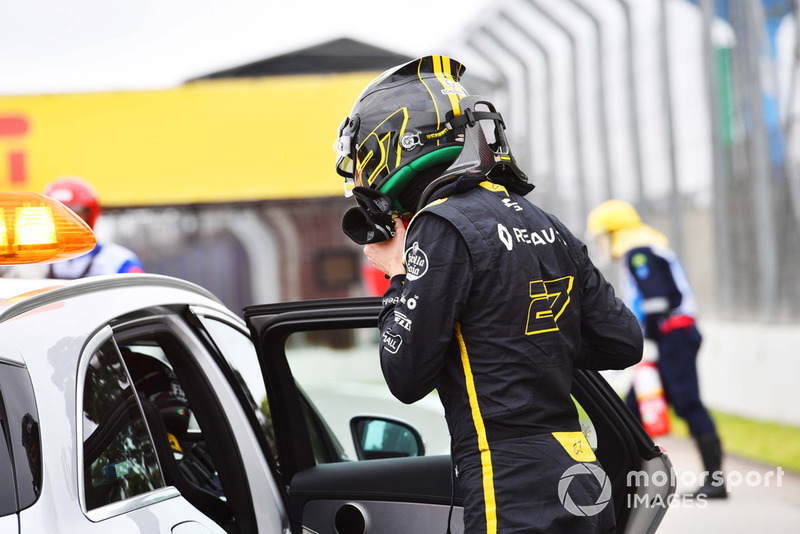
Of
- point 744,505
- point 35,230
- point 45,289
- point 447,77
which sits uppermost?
point 447,77

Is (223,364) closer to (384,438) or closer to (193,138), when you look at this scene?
(384,438)

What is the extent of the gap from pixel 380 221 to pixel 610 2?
29.8 ft

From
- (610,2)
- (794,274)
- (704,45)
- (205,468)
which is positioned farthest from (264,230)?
(205,468)

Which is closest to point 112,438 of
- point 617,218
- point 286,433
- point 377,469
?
point 286,433

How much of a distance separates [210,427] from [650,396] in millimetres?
3905

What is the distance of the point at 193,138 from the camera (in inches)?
509

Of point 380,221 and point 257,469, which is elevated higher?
point 380,221

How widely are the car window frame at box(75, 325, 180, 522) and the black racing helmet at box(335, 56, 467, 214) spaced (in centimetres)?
66

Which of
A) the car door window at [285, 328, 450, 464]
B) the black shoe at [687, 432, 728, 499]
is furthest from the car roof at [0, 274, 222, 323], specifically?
the black shoe at [687, 432, 728, 499]

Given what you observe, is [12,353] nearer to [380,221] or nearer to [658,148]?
[380,221]

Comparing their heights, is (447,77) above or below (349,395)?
above

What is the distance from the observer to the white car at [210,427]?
1638mm

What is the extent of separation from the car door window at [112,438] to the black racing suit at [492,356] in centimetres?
55

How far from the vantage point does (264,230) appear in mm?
13477
